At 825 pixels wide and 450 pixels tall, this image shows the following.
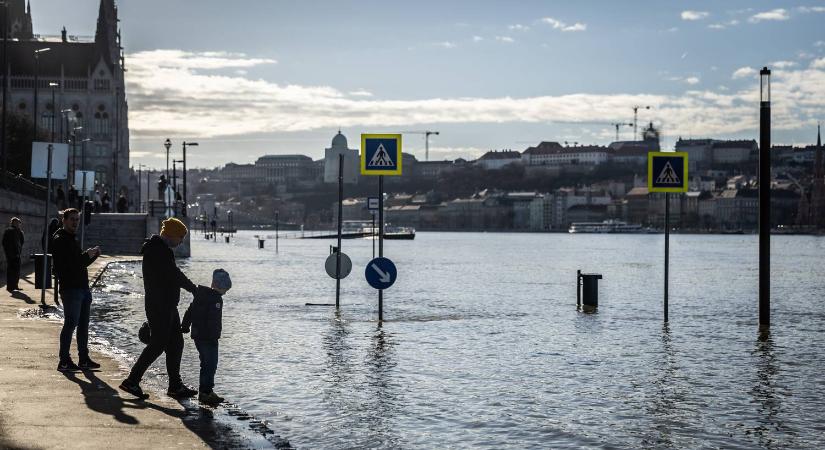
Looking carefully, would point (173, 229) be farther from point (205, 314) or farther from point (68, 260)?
point (68, 260)

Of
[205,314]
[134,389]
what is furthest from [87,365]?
[205,314]

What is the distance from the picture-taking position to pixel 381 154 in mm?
25016

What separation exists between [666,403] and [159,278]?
7292mm

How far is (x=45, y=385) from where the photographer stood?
1496cm

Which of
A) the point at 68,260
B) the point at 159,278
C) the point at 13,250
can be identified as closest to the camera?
the point at 159,278

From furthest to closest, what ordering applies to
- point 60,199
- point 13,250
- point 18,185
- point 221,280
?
point 60,199 < point 18,185 < point 13,250 < point 221,280

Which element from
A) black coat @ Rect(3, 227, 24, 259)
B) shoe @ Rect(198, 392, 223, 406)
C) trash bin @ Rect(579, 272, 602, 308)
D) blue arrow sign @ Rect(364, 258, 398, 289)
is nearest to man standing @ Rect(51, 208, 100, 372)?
shoe @ Rect(198, 392, 223, 406)

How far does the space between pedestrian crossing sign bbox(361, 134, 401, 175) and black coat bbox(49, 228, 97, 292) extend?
9.58 metres

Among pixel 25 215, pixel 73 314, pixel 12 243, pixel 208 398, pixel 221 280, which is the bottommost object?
pixel 208 398

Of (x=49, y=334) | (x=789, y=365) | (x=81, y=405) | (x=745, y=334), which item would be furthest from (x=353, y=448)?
(x=745, y=334)

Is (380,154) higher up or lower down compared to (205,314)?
higher up

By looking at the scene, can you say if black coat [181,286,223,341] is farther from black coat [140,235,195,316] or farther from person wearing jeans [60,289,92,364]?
person wearing jeans [60,289,92,364]

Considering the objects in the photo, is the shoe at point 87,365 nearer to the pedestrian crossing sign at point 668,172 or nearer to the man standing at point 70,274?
the man standing at point 70,274

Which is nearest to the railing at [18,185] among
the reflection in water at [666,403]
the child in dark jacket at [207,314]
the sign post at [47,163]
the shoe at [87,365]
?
the sign post at [47,163]
